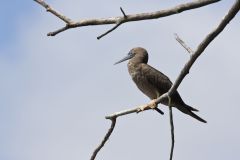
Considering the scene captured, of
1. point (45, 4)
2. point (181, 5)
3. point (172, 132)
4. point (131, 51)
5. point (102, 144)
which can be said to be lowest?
point (131, 51)

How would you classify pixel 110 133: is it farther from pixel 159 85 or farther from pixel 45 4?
pixel 159 85

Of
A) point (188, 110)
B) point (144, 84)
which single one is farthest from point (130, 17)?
point (144, 84)

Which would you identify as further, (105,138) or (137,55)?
(137,55)

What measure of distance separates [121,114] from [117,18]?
137cm

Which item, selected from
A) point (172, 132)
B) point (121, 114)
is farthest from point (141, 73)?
point (172, 132)

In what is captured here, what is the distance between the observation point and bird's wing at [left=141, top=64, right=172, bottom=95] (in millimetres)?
12125

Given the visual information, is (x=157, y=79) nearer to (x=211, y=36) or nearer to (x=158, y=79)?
(x=158, y=79)

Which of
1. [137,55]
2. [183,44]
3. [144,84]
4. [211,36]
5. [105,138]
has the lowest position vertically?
[137,55]

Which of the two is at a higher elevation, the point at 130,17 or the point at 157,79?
the point at 130,17

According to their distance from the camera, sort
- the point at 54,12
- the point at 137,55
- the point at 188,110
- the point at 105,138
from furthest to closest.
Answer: the point at 137,55 → the point at 188,110 → the point at 105,138 → the point at 54,12

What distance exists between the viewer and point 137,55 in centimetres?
1311

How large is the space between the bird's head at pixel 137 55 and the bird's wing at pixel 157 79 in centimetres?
45

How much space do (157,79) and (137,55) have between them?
3.48 feet

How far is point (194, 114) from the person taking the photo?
11359mm
